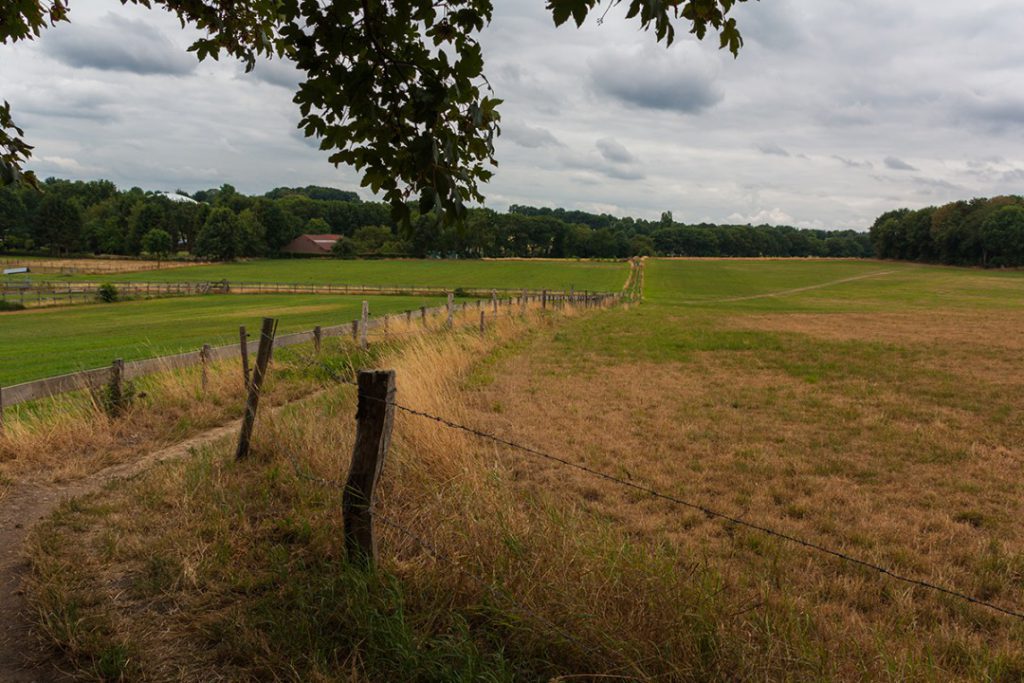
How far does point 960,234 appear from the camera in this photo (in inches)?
4328

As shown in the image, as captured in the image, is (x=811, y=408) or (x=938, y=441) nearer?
(x=938, y=441)

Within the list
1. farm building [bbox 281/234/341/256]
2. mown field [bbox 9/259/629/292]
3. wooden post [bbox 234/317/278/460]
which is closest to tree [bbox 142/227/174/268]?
mown field [bbox 9/259/629/292]

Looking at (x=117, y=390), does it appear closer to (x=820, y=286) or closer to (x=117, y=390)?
(x=117, y=390)

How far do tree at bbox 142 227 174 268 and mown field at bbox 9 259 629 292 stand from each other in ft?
40.1

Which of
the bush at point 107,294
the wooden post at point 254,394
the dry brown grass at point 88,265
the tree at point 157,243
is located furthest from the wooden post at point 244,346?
the tree at point 157,243

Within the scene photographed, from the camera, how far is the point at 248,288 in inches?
2598

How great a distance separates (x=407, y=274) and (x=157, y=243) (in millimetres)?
52143

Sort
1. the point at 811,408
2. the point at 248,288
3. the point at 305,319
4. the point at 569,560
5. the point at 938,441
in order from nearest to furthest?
1. the point at 569,560
2. the point at 938,441
3. the point at 811,408
4. the point at 305,319
5. the point at 248,288

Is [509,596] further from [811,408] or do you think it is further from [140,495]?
[811,408]

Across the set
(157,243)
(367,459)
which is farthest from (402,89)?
(157,243)

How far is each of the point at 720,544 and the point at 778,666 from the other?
227cm

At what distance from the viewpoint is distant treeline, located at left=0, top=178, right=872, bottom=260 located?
105000mm

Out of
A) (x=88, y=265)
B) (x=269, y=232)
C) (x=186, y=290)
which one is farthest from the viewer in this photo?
(x=269, y=232)

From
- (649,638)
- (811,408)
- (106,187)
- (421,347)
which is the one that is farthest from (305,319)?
(106,187)
